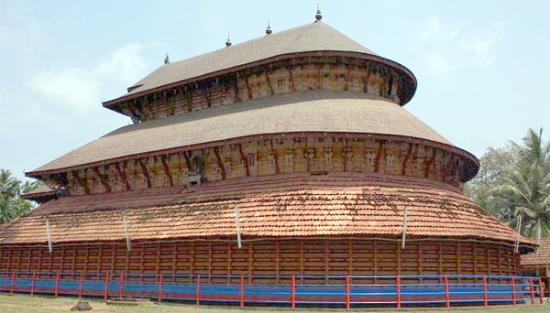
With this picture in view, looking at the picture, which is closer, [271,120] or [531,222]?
[271,120]

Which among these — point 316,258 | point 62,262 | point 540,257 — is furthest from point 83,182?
point 540,257

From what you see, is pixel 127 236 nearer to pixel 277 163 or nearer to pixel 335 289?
pixel 277 163

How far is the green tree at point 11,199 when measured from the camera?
5542 cm

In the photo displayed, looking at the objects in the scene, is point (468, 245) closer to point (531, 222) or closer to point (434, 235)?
point (434, 235)

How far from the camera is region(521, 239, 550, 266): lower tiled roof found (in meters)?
27.1

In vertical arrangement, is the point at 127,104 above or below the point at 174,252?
above

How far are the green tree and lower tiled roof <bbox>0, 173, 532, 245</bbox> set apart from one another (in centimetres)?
3782

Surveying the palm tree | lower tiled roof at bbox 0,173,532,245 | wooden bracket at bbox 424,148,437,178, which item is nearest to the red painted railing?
lower tiled roof at bbox 0,173,532,245

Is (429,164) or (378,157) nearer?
(378,157)

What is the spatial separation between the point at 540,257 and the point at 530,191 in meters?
10.6

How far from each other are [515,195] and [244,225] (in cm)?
2607

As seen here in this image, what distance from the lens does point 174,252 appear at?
19.9 metres

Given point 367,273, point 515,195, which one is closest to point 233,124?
point 367,273

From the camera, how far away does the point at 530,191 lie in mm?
36844
